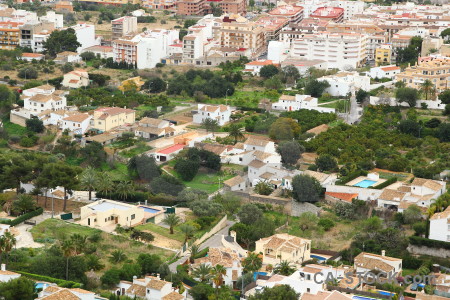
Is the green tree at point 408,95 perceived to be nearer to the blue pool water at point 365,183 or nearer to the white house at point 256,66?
the blue pool water at point 365,183

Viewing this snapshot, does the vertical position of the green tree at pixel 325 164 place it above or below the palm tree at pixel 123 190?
above

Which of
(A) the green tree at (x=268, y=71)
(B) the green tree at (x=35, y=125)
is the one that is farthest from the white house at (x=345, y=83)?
(B) the green tree at (x=35, y=125)

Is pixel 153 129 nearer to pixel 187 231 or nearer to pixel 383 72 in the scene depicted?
pixel 187 231

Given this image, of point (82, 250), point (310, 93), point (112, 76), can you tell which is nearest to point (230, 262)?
point (82, 250)

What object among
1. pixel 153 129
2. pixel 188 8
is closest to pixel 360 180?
pixel 153 129

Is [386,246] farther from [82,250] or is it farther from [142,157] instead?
[142,157]
